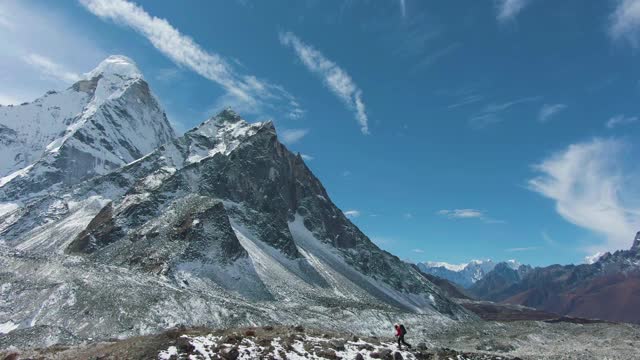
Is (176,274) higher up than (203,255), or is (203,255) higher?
(203,255)

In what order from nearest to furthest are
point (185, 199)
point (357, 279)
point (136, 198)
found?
point (185, 199) → point (136, 198) → point (357, 279)

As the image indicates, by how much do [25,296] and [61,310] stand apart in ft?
26.6

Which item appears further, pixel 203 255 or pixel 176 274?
pixel 203 255

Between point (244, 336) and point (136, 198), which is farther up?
point (136, 198)

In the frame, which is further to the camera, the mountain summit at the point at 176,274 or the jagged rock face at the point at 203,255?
the jagged rock face at the point at 203,255

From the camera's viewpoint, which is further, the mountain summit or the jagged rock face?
the jagged rock face

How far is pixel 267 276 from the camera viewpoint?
13962 centimetres

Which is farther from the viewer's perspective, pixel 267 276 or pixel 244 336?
pixel 267 276

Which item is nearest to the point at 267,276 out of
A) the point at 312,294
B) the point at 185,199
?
the point at 312,294

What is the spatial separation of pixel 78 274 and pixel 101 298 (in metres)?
11.2

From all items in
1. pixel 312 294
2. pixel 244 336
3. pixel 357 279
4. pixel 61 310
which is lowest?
A: pixel 61 310

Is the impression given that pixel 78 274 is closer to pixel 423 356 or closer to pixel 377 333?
pixel 377 333

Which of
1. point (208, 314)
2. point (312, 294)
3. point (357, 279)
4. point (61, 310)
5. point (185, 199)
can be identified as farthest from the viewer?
point (357, 279)

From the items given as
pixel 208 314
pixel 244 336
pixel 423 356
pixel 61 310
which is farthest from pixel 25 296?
pixel 423 356
